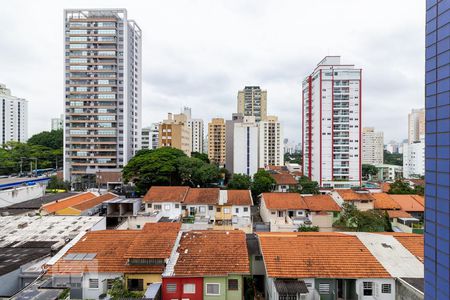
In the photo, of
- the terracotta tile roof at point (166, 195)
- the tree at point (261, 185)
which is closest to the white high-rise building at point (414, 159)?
the tree at point (261, 185)

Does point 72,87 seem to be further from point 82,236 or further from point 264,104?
point 264,104

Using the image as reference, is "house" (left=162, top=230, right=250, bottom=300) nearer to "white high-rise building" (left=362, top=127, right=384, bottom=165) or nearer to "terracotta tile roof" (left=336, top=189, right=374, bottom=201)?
"terracotta tile roof" (left=336, top=189, right=374, bottom=201)

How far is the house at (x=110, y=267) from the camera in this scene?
13.3 metres

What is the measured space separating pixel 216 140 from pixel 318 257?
2702 inches

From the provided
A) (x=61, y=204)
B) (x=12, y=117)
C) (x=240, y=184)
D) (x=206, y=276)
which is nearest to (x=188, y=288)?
(x=206, y=276)

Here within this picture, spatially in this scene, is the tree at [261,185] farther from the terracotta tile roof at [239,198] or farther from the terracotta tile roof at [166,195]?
the terracotta tile roof at [166,195]

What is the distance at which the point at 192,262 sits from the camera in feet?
44.3

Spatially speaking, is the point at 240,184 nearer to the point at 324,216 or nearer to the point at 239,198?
the point at 239,198

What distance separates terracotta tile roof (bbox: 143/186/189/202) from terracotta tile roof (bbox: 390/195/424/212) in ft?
77.4

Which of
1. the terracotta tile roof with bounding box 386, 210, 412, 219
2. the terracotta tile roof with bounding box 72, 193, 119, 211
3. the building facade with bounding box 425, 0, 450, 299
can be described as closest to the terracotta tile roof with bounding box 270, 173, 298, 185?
the terracotta tile roof with bounding box 386, 210, 412, 219

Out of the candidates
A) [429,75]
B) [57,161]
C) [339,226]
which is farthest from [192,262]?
[57,161]

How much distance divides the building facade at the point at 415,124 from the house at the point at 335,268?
11349cm

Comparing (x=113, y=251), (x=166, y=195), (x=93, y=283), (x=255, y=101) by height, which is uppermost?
(x=255, y=101)

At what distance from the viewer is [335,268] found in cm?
1323
